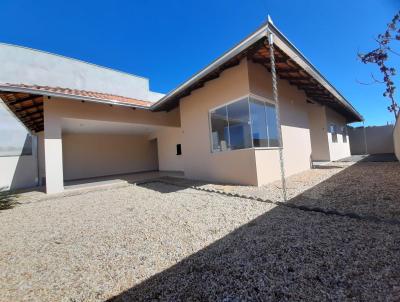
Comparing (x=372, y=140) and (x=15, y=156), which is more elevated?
(x=15, y=156)

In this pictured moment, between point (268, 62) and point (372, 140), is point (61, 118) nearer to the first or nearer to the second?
point (268, 62)

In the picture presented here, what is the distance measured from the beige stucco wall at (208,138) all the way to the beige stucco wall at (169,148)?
2.58 m

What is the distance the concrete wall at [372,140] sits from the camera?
1434cm

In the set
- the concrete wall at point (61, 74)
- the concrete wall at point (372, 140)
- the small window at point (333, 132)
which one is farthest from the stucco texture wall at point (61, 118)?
the concrete wall at point (372, 140)

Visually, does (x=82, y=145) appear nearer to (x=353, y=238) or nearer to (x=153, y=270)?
(x=153, y=270)

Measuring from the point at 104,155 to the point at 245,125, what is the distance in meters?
9.52

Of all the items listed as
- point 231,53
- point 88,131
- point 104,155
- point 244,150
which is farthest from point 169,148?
point 231,53

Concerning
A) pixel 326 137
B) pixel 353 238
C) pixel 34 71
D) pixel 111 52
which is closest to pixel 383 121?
pixel 326 137

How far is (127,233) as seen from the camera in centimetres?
287

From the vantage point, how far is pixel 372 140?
15039 mm

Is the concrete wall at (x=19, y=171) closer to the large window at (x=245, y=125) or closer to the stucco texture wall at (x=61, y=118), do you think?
the stucco texture wall at (x=61, y=118)

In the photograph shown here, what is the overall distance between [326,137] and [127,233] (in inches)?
440

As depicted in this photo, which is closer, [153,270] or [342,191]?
[153,270]

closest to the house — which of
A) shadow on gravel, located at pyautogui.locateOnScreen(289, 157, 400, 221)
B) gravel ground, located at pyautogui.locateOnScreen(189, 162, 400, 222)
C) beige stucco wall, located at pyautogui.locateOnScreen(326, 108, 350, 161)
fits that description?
beige stucco wall, located at pyautogui.locateOnScreen(326, 108, 350, 161)
